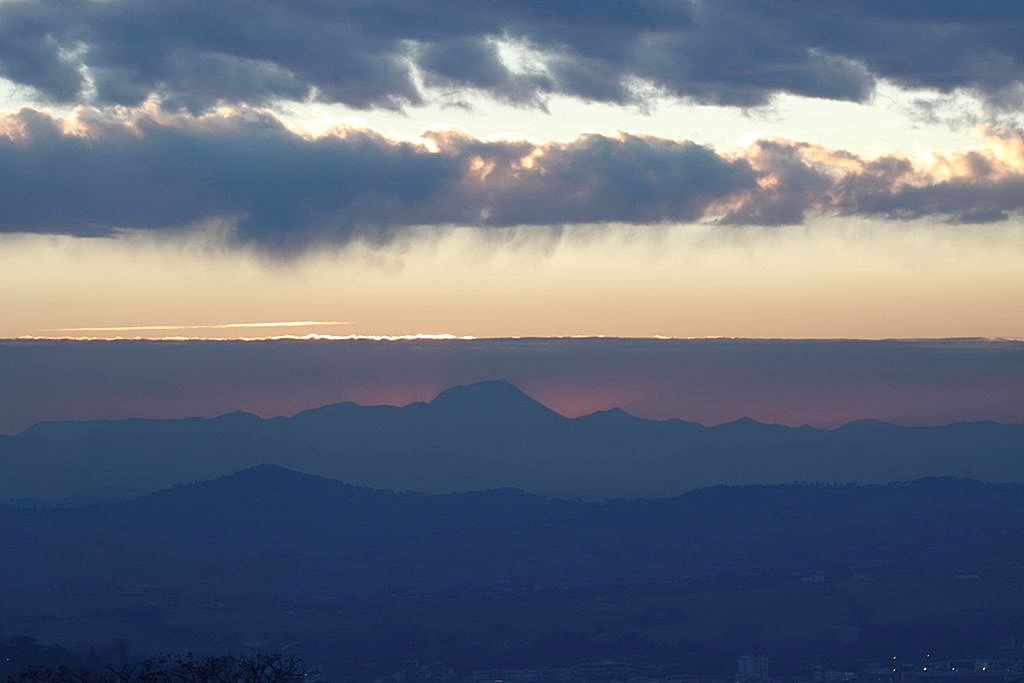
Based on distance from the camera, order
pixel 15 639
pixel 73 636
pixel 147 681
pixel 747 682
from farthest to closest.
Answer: pixel 73 636
pixel 747 682
pixel 15 639
pixel 147 681

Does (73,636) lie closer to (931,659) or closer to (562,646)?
(562,646)

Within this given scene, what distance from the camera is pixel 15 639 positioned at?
13512 centimetres

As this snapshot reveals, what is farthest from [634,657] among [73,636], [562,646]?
[73,636]

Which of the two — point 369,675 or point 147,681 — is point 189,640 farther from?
point 147,681

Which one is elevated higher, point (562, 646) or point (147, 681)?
point (147, 681)

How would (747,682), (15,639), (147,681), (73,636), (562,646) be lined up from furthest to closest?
(562,646) → (73,636) → (747,682) → (15,639) → (147,681)

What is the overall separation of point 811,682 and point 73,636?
75.3 m

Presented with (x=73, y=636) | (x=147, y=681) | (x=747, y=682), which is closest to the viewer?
(x=147, y=681)

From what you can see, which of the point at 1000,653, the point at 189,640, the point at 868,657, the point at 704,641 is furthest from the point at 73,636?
the point at 1000,653

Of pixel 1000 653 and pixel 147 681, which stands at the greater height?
pixel 147 681

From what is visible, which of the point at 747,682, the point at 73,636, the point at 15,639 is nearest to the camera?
the point at 15,639

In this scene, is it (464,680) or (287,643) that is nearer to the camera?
(464,680)

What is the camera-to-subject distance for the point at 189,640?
194 meters

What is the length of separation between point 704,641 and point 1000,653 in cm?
3214
